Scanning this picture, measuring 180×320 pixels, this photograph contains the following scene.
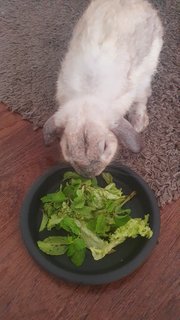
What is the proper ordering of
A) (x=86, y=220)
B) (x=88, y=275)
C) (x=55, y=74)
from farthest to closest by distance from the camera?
(x=55, y=74)
(x=86, y=220)
(x=88, y=275)

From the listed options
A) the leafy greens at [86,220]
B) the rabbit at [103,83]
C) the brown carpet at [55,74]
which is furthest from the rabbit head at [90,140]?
the brown carpet at [55,74]

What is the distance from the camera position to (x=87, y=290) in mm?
1529

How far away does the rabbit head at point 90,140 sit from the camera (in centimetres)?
148

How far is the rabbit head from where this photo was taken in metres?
1.48

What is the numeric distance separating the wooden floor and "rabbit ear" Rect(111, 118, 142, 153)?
0.31 metres

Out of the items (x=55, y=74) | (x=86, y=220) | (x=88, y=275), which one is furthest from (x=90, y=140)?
(x=55, y=74)

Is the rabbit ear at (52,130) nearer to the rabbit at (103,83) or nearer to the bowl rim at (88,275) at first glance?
the rabbit at (103,83)

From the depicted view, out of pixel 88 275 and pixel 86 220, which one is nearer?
pixel 88 275

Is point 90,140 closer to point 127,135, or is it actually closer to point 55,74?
point 127,135

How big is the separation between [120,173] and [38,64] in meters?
0.85

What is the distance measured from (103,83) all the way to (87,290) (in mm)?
768

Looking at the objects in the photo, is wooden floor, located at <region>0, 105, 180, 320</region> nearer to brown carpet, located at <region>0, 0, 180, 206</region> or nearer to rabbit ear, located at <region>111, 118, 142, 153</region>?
brown carpet, located at <region>0, 0, 180, 206</region>

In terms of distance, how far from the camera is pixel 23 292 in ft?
5.03

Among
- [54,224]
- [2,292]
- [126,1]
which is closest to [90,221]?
[54,224]
